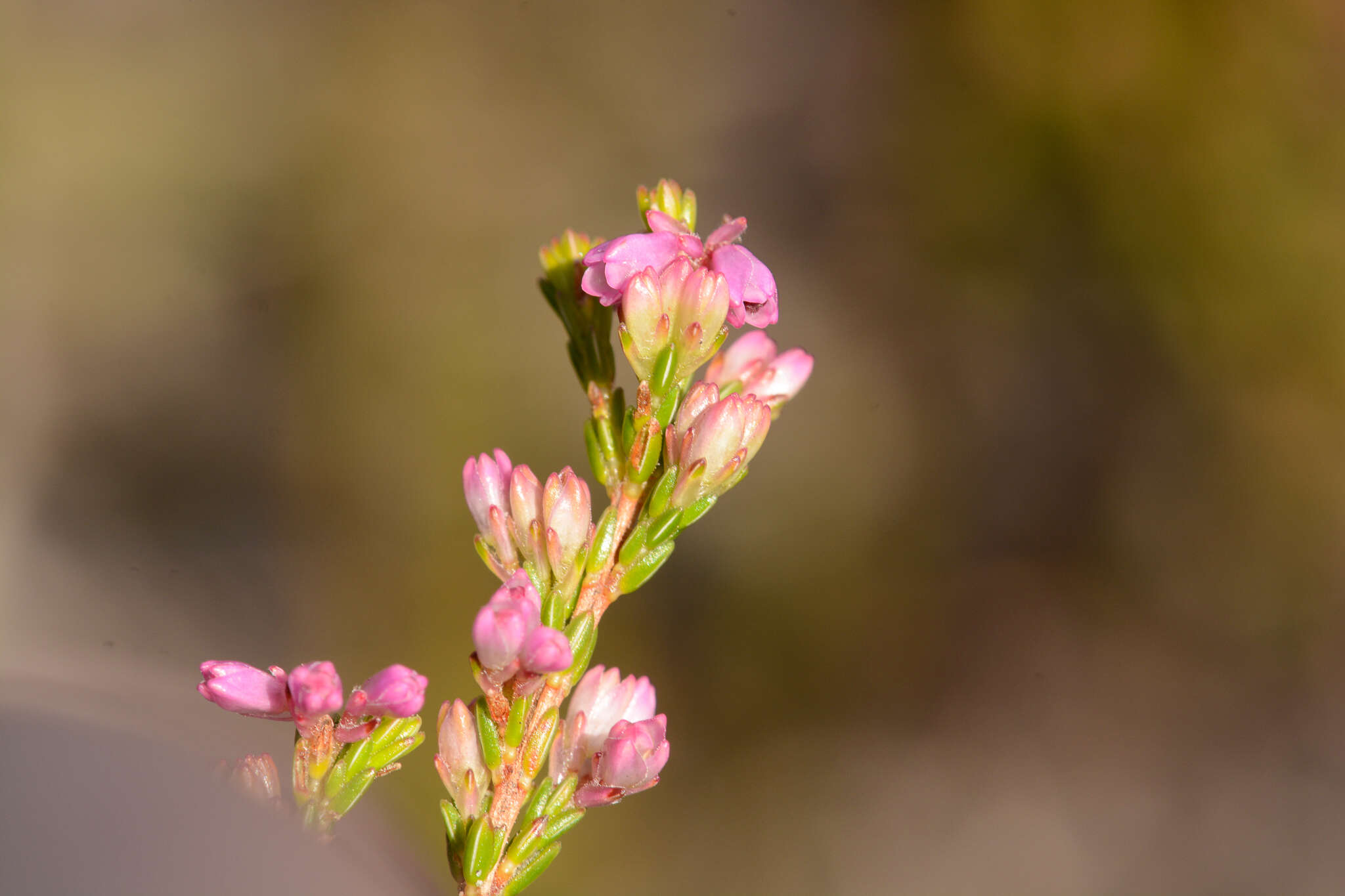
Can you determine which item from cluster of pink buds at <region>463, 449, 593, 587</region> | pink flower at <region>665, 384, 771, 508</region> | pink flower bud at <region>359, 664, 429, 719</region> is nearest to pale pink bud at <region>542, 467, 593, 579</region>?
cluster of pink buds at <region>463, 449, 593, 587</region>

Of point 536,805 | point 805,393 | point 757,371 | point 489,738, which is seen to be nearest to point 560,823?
point 536,805

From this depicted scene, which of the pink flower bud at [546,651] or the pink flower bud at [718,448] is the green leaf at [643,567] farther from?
the pink flower bud at [546,651]

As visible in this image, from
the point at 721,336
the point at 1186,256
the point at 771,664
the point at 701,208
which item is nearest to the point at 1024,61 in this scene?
the point at 1186,256

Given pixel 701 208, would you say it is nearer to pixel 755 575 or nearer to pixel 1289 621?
pixel 755 575

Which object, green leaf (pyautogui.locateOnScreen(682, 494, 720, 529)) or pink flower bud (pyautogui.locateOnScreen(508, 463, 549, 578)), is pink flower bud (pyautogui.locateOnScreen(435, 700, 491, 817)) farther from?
green leaf (pyautogui.locateOnScreen(682, 494, 720, 529))

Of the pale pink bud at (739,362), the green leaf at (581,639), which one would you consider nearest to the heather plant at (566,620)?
the green leaf at (581,639)

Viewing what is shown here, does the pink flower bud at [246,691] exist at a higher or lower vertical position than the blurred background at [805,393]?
lower

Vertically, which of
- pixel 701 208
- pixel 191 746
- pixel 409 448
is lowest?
pixel 191 746
